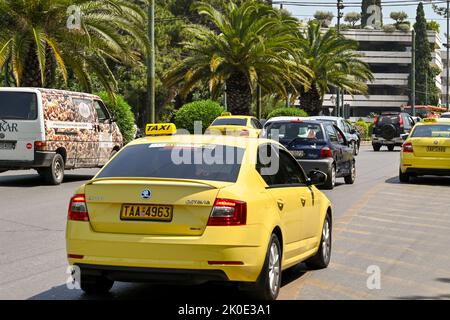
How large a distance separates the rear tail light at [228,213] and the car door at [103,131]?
15.6 m

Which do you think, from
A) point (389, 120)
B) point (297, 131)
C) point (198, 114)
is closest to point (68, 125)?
point (297, 131)

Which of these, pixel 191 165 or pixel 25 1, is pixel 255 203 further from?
pixel 25 1

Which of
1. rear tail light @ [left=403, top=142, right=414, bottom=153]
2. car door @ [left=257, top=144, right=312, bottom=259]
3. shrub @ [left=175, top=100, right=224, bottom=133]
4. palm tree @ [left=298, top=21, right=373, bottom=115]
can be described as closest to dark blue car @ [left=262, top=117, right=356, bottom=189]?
rear tail light @ [left=403, top=142, right=414, bottom=153]

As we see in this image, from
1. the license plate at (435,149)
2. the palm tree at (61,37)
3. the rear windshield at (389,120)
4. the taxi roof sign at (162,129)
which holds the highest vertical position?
the palm tree at (61,37)

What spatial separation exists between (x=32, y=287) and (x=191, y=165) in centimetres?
199

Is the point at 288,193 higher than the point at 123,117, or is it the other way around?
the point at 123,117

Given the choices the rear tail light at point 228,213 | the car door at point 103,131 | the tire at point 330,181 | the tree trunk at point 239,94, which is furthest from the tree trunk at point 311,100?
the rear tail light at point 228,213

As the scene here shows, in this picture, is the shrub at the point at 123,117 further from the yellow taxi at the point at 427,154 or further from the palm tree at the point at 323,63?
the palm tree at the point at 323,63

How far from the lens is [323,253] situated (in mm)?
9484

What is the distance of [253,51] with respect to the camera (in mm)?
41625

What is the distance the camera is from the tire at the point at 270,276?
7.22 metres

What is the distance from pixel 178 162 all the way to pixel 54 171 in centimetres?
1314

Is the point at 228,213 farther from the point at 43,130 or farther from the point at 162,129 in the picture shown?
the point at 43,130

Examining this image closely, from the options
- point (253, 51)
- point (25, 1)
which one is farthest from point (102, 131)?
point (253, 51)
